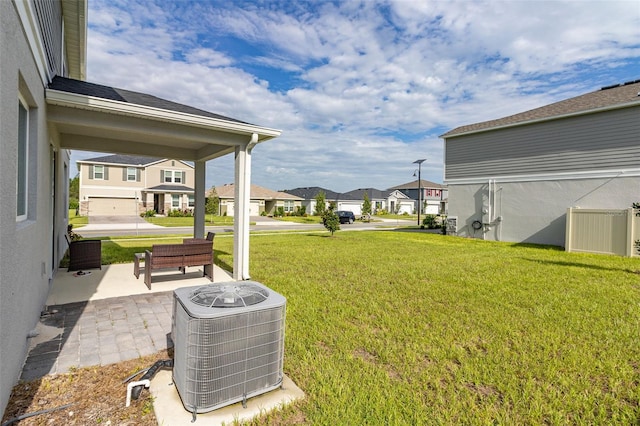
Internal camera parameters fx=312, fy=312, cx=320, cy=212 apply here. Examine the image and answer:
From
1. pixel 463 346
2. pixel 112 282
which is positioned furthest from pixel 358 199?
pixel 463 346

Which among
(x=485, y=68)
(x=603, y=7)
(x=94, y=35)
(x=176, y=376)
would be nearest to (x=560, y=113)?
(x=485, y=68)

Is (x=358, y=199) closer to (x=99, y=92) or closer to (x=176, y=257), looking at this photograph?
(x=176, y=257)

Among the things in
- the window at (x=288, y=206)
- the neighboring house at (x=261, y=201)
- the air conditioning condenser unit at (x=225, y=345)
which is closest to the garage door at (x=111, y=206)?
Result: the neighboring house at (x=261, y=201)

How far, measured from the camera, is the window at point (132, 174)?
3453cm

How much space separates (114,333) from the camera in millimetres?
4137

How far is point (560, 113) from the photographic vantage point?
13.8 m

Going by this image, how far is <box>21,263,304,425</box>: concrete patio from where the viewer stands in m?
2.69

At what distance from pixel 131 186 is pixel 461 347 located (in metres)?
38.6

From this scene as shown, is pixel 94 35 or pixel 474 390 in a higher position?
pixel 94 35

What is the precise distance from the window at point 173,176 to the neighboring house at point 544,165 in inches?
1260

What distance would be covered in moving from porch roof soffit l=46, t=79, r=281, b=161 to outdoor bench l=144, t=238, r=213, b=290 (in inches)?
89.1

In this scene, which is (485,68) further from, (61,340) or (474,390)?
(61,340)

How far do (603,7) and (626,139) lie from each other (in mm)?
5779

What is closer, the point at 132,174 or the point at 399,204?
the point at 132,174
